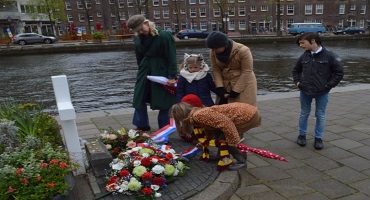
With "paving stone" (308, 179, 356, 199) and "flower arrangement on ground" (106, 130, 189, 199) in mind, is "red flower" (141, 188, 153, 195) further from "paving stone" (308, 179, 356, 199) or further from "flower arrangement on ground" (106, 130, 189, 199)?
"paving stone" (308, 179, 356, 199)

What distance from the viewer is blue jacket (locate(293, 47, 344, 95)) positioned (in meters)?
4.45

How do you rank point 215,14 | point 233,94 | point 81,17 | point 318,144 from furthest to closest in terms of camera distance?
point 81,17, point 215,14, point 318,144, point 233,94

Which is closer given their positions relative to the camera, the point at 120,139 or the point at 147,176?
the point at 147,176

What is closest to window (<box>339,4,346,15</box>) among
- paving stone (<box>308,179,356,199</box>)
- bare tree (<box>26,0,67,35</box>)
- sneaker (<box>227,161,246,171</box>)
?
bare tree (<box>26,0,67,35</box>)

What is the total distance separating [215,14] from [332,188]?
63296mm

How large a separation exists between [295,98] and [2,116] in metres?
6.41

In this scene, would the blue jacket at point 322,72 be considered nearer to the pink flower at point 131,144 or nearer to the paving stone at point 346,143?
the paving stone at point 346,143

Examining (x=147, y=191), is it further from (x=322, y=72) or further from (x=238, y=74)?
(x=322, y=72)

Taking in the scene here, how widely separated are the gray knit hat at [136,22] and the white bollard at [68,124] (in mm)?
1225

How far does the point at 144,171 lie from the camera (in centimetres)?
344

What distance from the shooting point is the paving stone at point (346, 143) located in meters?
4.82

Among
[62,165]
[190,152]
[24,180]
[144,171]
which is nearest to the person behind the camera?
[24,180]

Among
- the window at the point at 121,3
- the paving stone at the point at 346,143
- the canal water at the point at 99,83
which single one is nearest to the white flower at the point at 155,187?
the paving stone at the point at 346,143

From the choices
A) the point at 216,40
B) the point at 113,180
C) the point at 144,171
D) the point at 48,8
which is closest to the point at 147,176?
the point at 144,171
